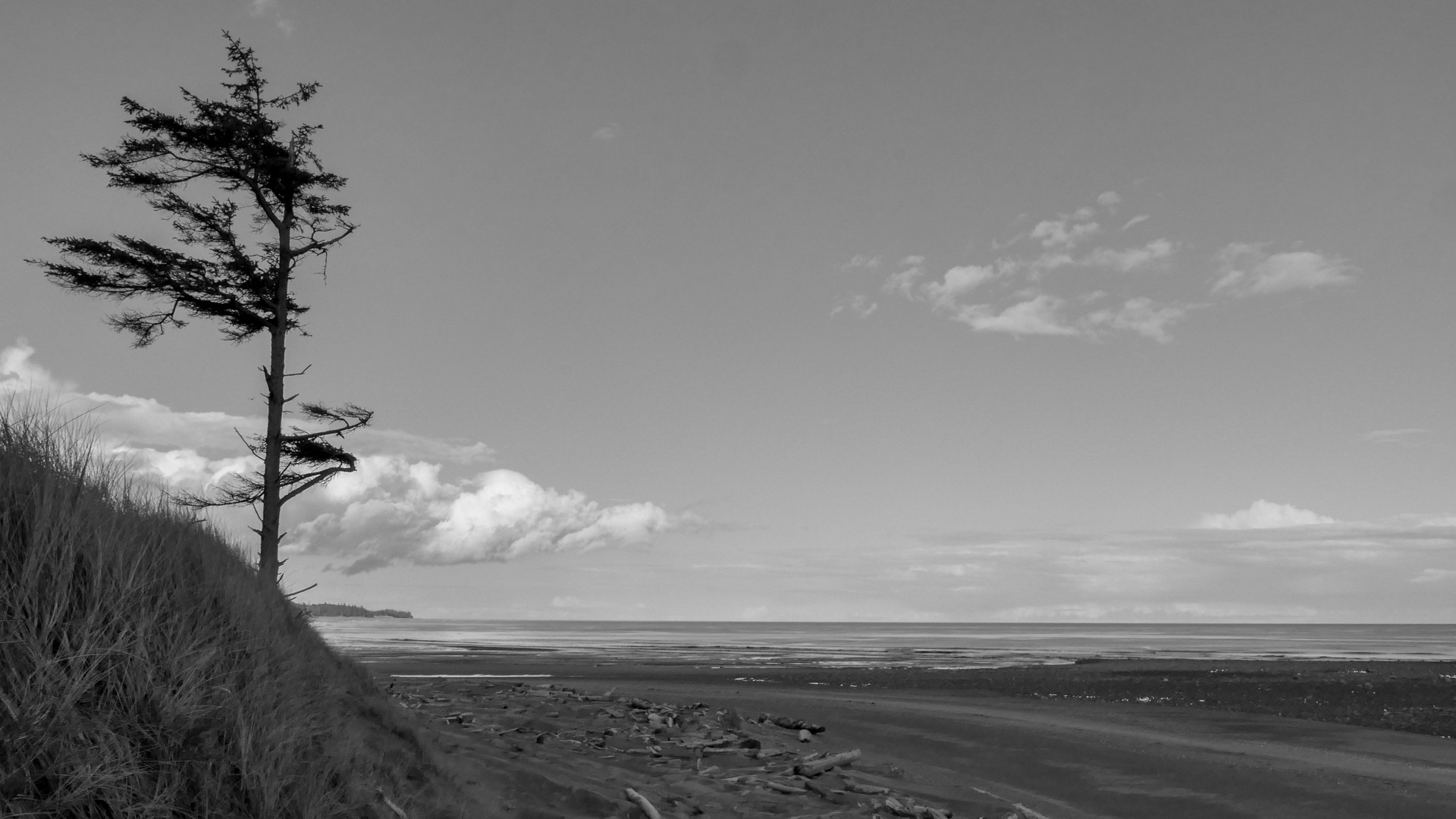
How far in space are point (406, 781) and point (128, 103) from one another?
53.1ft

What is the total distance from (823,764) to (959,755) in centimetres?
566

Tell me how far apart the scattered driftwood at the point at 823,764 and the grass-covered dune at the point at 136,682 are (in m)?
5.10

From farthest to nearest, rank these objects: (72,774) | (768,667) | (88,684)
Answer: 1. (768,667)
2. (88,684)
3. (72,774)

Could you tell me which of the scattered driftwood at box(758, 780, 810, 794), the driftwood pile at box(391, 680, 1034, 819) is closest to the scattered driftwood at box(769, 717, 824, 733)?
the driftwood pile at box(391, 680, 1034, 819)

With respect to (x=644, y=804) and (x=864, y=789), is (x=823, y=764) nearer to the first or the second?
(x=864, y=789)

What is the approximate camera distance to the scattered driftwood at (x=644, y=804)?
7.51 m

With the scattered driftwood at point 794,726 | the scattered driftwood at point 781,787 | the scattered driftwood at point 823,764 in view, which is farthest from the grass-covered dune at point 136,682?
the scattered driftwood at point 794,726

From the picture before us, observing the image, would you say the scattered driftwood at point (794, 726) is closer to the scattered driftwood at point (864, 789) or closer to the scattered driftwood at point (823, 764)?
the scattered driftwood at point (823, 764)

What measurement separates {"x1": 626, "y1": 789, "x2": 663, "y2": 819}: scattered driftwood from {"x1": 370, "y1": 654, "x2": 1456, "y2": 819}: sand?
8 cm

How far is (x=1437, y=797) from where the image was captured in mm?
12477

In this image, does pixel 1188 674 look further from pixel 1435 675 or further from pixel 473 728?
pixel 473 728

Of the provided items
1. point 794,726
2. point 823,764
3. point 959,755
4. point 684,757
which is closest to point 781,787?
point 823,764

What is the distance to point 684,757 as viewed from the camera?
36.1ft

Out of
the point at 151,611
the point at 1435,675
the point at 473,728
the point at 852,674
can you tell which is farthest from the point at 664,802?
the point at 1435,675
